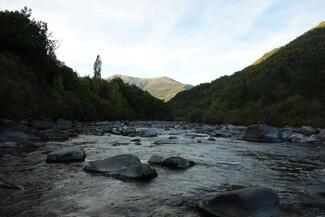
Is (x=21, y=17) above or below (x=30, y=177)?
above

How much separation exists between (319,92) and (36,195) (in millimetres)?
67168

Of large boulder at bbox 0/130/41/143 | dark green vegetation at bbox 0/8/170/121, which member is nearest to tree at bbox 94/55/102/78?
dark green vegetation at bbox 0/8/170/121

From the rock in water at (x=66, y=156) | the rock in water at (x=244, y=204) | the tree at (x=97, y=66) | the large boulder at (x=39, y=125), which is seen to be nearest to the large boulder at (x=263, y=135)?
the rock in water at (x=66, y=156)

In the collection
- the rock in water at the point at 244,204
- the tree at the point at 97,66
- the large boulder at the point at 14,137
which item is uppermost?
the tree at the point at 97,66

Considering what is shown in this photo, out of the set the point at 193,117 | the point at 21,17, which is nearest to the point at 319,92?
the point at 193,117

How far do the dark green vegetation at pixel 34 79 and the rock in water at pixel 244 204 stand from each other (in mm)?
23435

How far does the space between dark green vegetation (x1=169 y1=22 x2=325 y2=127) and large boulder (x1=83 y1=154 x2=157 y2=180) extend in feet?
130

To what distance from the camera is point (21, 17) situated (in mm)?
54031

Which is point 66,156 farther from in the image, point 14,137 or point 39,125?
point 39,125

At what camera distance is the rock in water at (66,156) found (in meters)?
14.5

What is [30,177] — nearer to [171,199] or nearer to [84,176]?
[84,176]

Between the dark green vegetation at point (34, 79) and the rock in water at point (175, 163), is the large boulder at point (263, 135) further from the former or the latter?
the dark green vegetation at point (34, 79)

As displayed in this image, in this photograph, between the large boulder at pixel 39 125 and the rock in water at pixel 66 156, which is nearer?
the rock in water at pixel 66 156

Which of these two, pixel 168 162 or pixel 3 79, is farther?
pixel 3 79
